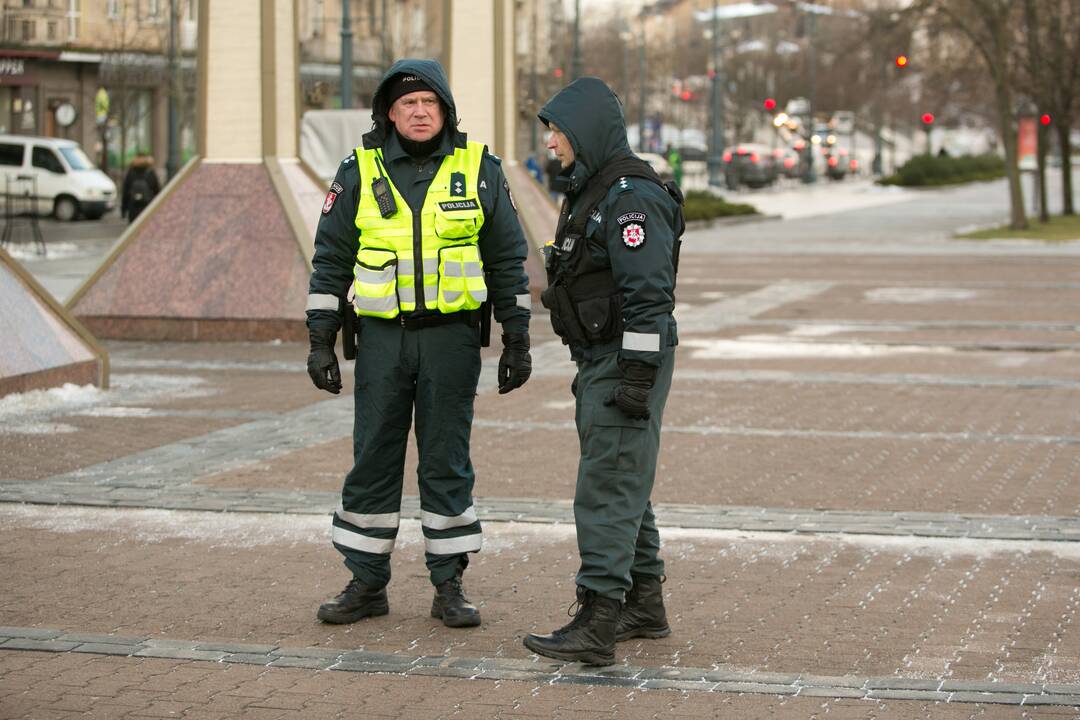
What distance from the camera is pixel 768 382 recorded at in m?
13.0

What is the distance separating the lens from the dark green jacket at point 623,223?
18.5ft

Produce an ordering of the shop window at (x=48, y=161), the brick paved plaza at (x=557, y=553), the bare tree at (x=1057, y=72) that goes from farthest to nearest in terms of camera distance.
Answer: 1. the shop window at (x=48, y=161)
2. the bare tree at (x=1057, y=72)
3. the brick paved plaza at (x=557, y=553)

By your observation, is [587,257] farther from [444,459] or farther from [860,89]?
[860,89]

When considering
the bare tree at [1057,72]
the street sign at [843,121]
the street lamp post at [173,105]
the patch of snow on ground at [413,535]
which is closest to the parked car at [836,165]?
the street sign at [843,121]

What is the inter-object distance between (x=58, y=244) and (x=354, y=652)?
26.4m

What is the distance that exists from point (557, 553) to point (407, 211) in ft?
6.02

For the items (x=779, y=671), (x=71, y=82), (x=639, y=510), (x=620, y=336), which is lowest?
(x=779, y=671)

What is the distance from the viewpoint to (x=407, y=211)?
6.16 m

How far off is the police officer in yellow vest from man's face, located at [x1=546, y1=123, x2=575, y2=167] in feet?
1.58

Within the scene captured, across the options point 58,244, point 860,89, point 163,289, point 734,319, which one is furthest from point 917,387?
point 860,89

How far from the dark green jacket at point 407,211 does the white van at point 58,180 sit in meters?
35.0

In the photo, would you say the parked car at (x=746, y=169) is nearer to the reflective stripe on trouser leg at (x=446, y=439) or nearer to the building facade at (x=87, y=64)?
the building facade at (x=87, y=64)

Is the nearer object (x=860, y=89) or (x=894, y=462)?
(x=894, y=462)

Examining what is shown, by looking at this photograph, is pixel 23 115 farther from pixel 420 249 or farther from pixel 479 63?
pixel 420 249
